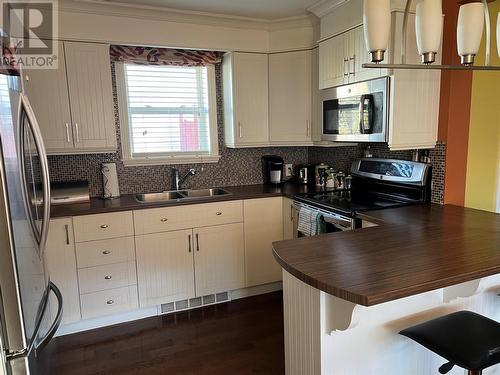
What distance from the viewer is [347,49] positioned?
2.56 m

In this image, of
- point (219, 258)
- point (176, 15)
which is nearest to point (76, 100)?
point (176, 15)

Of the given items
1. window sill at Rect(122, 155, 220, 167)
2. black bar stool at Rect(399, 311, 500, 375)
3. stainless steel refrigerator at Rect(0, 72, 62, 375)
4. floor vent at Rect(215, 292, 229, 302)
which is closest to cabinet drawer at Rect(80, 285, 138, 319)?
floor vent at Rect(215, 292, 229, 302)

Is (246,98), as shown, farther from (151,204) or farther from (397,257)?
(397,257)

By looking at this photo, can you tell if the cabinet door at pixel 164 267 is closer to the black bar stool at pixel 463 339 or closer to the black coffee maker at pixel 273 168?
the black coffee maker at pixel 273 168

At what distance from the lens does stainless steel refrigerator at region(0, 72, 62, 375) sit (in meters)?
1.11

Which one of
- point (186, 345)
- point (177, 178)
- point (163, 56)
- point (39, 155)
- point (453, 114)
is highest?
point (163, 56)

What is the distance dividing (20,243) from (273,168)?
8.42ft

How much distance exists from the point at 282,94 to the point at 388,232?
6.13 feet

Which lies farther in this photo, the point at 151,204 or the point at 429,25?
the point at 151,204

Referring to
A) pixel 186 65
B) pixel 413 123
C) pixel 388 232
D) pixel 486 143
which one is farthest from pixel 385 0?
pixel 186 65

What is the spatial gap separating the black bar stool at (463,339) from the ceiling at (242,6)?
7.96 ft

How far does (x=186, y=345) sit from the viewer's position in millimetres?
2453

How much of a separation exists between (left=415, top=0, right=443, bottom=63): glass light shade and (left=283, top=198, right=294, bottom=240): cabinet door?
191cm

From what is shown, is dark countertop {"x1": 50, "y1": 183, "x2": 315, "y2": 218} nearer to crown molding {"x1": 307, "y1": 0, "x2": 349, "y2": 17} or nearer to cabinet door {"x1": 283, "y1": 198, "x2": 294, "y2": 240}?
cabinet door {"x1": 283, "y1": 198, "x2": 294, "y2": 240}
